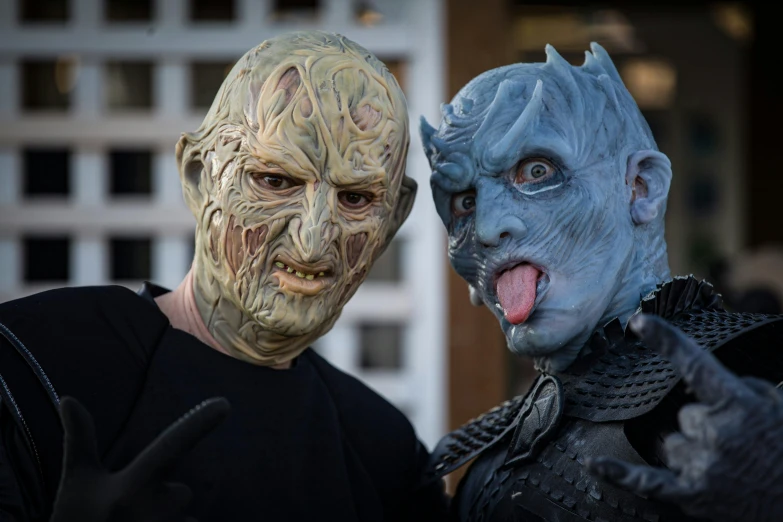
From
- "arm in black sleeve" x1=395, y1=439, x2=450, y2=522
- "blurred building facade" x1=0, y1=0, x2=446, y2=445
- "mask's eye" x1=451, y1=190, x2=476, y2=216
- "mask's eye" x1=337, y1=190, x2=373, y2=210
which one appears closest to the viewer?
"mask's eye" x1=337, y1=190, x2=373, y2=210

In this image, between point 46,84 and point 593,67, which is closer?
point 593,67

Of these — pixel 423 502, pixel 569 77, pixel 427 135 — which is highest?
pixel 569 77

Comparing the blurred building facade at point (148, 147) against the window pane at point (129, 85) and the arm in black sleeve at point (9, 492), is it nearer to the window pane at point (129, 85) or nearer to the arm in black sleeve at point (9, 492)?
the window pane at point (129, 85)

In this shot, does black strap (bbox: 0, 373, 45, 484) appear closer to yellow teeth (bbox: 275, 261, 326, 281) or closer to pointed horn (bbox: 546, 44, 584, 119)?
yellow teeth (bbox: 275, 261, 326, 281)

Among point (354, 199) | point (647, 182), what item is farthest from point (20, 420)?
point (647, 182)

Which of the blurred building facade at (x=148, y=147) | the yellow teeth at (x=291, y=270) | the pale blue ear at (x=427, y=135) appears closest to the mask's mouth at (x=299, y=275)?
the yellow teeth at (x=291, y=270)

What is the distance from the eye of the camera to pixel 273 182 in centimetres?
179

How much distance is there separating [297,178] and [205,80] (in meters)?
2.40

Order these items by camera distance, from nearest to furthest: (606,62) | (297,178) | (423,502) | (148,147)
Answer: (297,178)
(606,62)
(423,502)
(148,147)

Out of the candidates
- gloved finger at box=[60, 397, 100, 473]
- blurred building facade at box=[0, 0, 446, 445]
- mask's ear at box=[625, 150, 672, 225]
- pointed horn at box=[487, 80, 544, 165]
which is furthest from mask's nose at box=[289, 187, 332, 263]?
blurred building facade at box=[0, 0, 446, 445]

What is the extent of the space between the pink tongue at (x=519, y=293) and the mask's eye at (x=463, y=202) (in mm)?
143

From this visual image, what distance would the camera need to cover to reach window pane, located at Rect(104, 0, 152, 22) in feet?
13.2

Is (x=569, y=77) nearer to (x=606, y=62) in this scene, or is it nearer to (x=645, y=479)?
(x=606, y=62)

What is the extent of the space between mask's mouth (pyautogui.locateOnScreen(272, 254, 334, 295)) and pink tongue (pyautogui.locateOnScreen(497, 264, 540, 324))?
1.00ft
